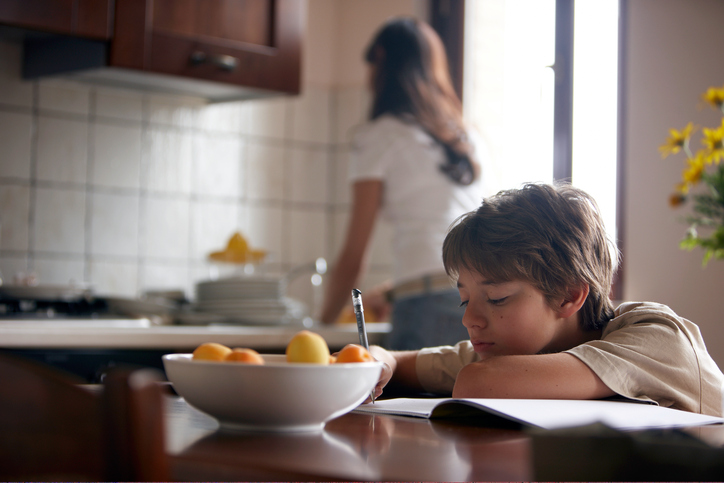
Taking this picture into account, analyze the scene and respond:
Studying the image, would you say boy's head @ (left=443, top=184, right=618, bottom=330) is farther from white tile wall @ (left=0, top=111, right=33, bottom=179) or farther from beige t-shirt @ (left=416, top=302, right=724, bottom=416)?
white tile wall @ (left=0, top=111, right=33, bottom=179)

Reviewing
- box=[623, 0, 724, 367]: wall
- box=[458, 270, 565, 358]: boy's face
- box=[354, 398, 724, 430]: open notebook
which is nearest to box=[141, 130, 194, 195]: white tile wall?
box=[623, 0, 724, 367]: wall

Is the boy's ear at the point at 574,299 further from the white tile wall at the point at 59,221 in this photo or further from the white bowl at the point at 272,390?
the white tile wall at the point at 59,221

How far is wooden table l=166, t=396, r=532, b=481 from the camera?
504mm

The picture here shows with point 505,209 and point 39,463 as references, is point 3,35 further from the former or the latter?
point 39,463

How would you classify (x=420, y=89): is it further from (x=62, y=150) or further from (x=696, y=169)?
(x=62, y=150)

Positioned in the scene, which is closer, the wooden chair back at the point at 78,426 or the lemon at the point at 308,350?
the wooden chair back at the point at 78,426

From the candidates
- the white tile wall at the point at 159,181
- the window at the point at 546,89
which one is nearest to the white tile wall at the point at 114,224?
the white tile wall at the point at 159,181

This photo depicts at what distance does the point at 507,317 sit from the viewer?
1.01 m

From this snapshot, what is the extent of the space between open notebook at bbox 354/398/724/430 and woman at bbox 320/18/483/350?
101 cm

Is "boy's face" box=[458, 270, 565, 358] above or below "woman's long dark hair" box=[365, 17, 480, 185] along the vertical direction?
below

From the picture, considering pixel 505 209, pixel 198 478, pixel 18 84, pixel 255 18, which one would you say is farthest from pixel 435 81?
pixel 198 478

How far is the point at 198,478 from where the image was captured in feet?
1.65

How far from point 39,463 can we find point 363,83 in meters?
2.55

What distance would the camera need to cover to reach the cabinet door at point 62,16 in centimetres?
181
